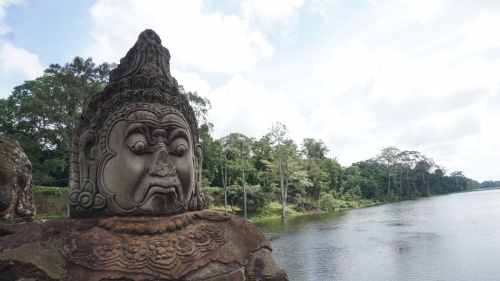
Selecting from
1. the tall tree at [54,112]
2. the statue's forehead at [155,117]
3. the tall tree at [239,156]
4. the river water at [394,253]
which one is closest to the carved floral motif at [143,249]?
the statue's forehead at [155,117]

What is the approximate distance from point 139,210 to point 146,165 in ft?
1.08

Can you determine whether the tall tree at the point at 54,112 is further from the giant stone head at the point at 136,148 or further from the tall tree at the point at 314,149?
the tall tree at the point at 314,149

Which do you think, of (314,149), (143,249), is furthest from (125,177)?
(314,149)

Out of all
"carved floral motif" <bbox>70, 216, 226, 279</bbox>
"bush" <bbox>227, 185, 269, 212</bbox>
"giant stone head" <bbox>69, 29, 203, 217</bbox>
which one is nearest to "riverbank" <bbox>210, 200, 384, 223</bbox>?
"bush" <bbox>227, 185, 269, 212</bbox>

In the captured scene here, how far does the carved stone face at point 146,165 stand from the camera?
8.28 ft

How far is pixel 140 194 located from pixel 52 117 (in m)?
15.6

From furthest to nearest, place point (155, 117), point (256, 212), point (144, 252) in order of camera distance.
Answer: point (256, 212) → point (155, 117) → point (144, 252)

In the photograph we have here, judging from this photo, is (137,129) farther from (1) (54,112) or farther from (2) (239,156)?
(2) (239,156)

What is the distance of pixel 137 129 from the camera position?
257 cm

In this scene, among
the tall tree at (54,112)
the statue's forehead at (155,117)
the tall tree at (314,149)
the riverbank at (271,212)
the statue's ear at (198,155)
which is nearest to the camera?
the statue's forehead at (155,117)

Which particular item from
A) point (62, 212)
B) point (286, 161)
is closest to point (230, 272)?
point (62, 212)

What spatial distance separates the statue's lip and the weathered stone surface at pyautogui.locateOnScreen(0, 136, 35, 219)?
274 cm

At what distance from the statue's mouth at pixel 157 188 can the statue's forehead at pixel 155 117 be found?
18.1 inches

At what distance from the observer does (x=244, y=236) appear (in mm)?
2541
